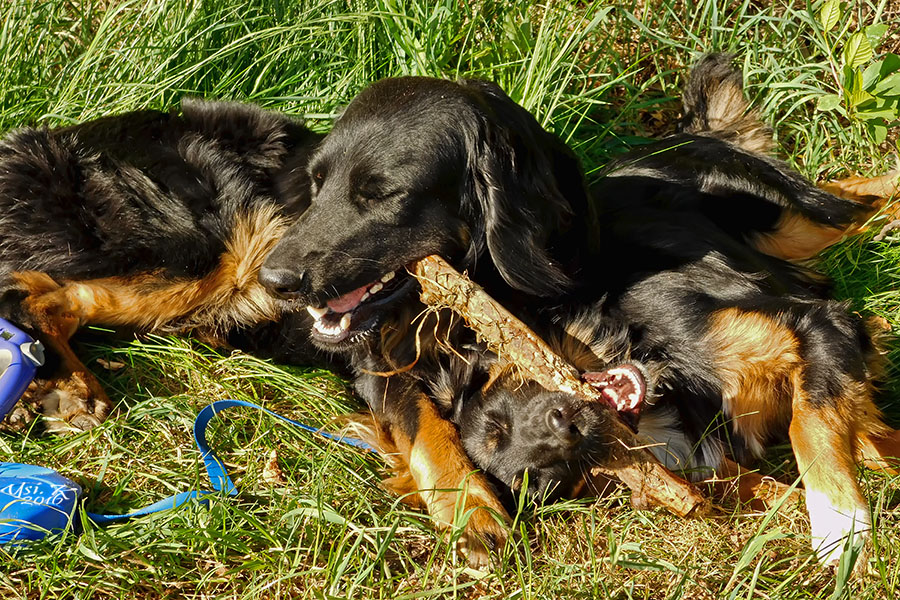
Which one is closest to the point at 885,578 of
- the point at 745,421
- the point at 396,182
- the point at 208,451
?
the point at 745,421

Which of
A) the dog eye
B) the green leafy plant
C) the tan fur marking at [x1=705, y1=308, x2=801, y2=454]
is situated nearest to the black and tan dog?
the tan fur marking at [x1=705, y1=308, x2=801, y2=454]

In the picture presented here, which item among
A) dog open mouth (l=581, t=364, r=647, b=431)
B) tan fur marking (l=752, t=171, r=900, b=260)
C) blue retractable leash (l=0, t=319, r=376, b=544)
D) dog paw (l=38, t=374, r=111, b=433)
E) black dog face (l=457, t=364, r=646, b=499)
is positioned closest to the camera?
blue retractable leash (l=0, t=319, r=376, b=544)

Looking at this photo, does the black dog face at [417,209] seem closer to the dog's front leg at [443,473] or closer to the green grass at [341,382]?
the dog's front leg at [443,473]

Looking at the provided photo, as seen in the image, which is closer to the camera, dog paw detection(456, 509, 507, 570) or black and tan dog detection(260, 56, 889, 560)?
dog paw detection(456, 509, 507, 570)

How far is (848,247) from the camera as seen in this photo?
3811 mm

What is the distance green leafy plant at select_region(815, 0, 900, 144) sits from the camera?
387 centimetres

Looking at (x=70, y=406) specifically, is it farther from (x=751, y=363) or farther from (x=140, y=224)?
(x=751, y=363)

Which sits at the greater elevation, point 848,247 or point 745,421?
point 848,247

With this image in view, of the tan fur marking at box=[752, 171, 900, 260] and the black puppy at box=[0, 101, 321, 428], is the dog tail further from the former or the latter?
the black puppy at box=[0, 101, 321, 428]

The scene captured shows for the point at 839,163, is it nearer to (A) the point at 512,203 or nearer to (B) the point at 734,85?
(B) the point at 734,85

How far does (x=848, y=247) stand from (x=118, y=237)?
3009mm

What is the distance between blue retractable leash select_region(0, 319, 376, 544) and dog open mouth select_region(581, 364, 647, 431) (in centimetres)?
84

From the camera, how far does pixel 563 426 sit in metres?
2.64

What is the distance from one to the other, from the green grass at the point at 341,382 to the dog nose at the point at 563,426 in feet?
0.74
